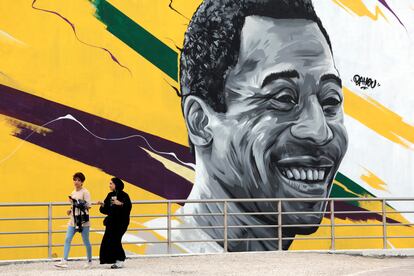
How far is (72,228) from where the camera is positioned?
1452 cm

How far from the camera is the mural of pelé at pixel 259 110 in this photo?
1969 centimetres

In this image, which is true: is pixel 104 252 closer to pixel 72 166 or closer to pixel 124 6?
pixel 72 166

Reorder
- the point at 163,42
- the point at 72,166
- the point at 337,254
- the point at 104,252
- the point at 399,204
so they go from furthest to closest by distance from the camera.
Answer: the point at 399,204
the point at 163,42
the point at 72,166
the point at 337,254
the point at 104,252

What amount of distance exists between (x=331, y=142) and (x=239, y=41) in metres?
2.83

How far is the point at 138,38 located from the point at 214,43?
A: 5.40 feet

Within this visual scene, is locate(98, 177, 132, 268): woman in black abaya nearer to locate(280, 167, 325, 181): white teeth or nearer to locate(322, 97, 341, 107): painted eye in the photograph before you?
locate(280, 167, 325, 181): white teeth

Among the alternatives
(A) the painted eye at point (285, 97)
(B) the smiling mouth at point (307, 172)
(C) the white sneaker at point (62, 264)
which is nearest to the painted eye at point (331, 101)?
(A) the painted eye at point (285, 97)

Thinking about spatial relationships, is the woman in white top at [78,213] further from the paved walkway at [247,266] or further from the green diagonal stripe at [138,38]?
the green diagonal stripe at [138,38]

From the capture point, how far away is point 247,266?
569 inches

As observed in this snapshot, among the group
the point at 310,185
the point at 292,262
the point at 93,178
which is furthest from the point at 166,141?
the point at 292,262

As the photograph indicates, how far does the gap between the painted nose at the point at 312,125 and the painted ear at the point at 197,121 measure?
178 centimetres

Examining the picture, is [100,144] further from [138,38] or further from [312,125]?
[312,125]

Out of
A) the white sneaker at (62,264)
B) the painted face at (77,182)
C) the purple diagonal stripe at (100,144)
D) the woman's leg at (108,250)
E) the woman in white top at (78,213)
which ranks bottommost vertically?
the white sneaker at (62,264)

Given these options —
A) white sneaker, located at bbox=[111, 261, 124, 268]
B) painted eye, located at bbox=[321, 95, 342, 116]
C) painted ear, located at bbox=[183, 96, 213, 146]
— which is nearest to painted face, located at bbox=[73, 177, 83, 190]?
white sneaker, located at bbox=[111, 261, 124, 268]
